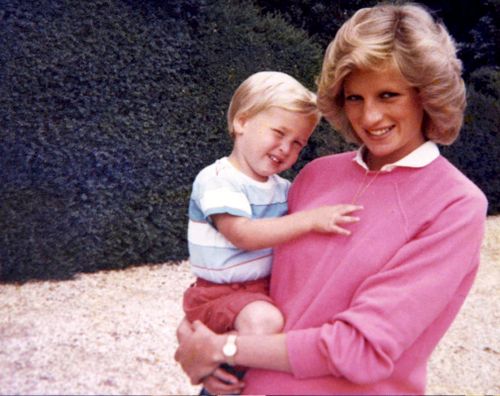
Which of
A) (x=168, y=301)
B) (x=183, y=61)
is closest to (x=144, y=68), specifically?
(x=183, y=61)

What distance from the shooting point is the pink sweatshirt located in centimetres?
178

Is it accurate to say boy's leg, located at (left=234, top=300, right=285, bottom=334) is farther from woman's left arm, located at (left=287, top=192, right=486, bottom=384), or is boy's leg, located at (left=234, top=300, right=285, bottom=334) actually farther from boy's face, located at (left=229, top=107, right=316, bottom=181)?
boy's face, located at (left=229, top=107, right=316, bottom=181)

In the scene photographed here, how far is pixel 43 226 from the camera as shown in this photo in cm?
582

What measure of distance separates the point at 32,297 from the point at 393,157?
4.26 m

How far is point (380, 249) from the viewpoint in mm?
1904

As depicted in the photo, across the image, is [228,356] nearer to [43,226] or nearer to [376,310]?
[376,310]

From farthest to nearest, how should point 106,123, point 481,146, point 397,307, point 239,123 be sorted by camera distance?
point 481,146, point 106,123, point 239,123, point 397,307

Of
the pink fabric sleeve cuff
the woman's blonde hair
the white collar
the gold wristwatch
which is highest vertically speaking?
the woman's blonde hair

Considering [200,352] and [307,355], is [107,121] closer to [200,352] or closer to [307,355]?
[200,352]

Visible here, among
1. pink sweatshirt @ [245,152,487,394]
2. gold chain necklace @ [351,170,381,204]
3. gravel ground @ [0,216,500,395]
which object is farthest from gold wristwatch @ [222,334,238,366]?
gravel ground @ [0,216,500,395]

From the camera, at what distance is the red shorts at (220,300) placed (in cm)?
212

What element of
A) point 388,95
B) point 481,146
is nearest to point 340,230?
point 388,95

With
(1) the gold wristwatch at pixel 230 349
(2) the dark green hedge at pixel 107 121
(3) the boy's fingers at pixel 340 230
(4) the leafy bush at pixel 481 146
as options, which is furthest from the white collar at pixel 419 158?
(4) the leafy bush at pixel 481 146

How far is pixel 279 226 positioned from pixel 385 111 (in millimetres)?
466
